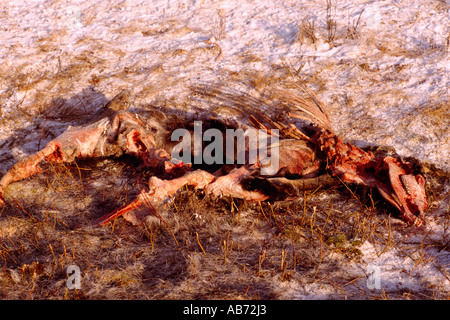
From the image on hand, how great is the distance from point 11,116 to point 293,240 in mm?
3760

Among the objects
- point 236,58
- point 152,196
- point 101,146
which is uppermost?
point 236,58

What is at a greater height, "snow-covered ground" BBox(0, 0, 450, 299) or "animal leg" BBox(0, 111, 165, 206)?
"snow-covered ground" BBox(0, 0, 450, 299)

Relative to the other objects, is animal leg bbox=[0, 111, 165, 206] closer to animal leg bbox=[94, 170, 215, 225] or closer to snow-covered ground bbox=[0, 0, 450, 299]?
animal leg bbox=[94, 170, 215, 225]

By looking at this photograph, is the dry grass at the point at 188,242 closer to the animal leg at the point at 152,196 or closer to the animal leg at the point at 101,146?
the animal leg at the point at 152,196

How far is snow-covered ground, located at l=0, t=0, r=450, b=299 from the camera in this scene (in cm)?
453

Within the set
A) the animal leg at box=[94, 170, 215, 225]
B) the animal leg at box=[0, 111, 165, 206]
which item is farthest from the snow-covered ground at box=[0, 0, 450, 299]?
the animal leg at box=[94, 170, 215, 225]

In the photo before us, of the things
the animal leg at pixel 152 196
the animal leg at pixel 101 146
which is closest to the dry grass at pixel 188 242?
the animal leg at pixel 152 196

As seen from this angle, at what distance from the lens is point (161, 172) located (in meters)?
3.73

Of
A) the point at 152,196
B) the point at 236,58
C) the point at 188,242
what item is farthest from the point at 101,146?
the point at 236,58

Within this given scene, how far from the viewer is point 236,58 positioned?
17.8 feet

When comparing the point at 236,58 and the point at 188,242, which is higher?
the point at 236,58

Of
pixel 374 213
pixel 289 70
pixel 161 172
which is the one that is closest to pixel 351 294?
pixel 374 213

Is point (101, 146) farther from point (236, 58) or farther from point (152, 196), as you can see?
point (236, 58)
